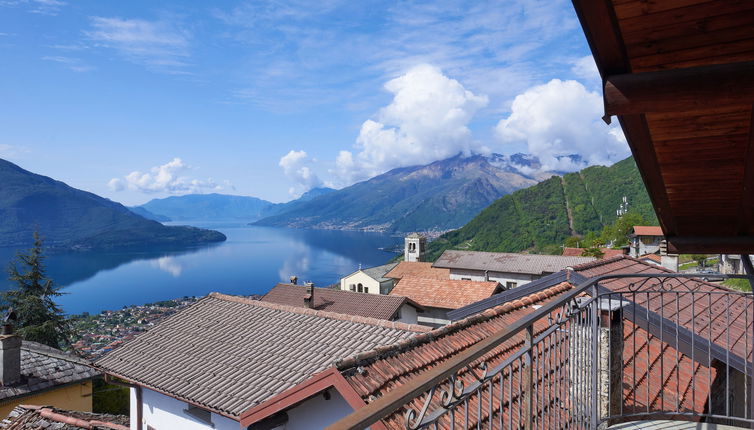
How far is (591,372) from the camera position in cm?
342

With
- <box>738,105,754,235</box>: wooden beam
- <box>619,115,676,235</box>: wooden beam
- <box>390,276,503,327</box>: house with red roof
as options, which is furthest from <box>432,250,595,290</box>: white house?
<box>619,115,676,235</box>: wooden beam

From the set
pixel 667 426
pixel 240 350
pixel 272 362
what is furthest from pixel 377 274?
pixel 667 426

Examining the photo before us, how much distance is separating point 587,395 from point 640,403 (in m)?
1.73

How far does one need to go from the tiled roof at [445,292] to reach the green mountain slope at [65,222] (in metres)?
132

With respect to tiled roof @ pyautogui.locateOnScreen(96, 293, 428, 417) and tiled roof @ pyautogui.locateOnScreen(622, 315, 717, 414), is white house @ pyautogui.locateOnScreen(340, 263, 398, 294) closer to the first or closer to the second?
tiled roof @ pyautogui.locateOnScreen(96, 293, 428, 417)

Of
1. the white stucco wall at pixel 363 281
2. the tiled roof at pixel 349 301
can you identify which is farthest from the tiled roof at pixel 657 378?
the white stucco wall at pixel 363 281

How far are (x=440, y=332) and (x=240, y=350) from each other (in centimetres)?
535

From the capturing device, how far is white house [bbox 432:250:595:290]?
1565 inches

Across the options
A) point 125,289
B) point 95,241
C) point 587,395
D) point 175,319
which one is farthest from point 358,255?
point 587,395

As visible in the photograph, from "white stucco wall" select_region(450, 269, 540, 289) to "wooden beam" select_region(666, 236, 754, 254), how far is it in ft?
119

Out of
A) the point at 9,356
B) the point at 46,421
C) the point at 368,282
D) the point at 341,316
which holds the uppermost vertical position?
the point at 341,316

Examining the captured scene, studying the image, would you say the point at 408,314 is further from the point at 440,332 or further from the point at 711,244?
the point at 711,244

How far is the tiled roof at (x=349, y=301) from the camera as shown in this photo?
22047 mm

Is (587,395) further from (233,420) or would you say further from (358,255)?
(358,255)
